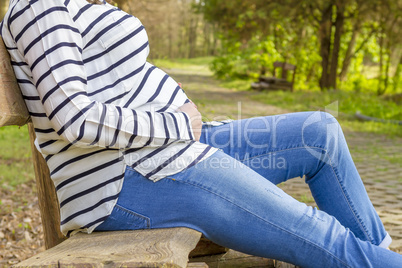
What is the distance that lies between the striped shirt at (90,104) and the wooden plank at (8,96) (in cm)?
2

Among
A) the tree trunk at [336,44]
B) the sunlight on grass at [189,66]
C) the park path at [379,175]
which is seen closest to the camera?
the park path at [379,175]

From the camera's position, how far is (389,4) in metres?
12.5

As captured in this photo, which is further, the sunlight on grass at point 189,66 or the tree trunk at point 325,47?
the tree trunk at point 325,47

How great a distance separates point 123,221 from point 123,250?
0.22m

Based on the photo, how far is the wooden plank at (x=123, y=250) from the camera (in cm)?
116

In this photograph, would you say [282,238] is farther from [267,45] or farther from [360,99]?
[267,45]

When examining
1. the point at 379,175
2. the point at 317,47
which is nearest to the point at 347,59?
the point at 317,47

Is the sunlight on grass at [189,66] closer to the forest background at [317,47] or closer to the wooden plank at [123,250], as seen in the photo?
the forest background at [317,47]

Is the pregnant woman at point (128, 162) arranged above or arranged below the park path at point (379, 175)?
above

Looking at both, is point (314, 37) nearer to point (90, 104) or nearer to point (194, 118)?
point (194, 118)

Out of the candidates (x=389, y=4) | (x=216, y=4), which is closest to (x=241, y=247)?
(x=389, y=4)

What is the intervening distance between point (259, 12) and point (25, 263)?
1543cm

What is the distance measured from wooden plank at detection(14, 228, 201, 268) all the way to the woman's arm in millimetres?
291

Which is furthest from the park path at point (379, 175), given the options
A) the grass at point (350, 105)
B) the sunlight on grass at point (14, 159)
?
the sunlight on grass at point (14, 159)
